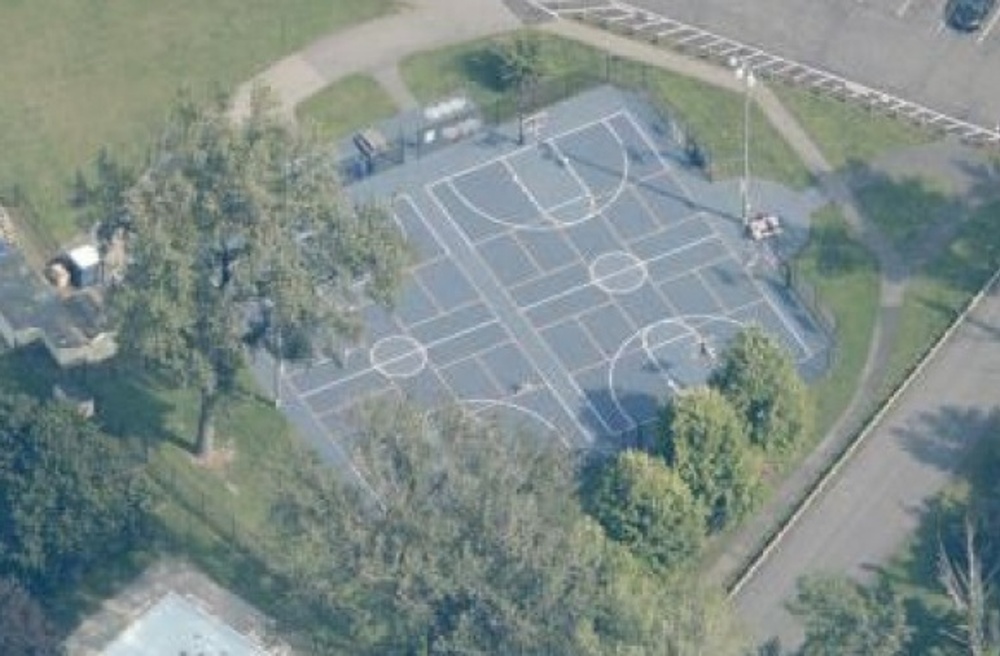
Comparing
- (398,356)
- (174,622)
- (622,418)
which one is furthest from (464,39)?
(174,622)

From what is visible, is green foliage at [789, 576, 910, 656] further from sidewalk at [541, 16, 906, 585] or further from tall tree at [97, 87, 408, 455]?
tall tree at [97, 87, 408, 455]

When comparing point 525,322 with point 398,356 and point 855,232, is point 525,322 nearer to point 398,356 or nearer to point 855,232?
point 398,356

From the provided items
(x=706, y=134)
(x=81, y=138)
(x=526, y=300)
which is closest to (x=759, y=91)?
(x=706, y=134)

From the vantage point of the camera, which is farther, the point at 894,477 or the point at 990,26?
the point at 990,26

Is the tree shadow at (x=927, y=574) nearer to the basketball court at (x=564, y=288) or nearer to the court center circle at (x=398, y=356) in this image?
the basketball court at (x=564, y=288)

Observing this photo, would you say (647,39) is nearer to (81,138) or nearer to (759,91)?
(759,91)

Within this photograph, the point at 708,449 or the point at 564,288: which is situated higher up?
the point at 708,449
